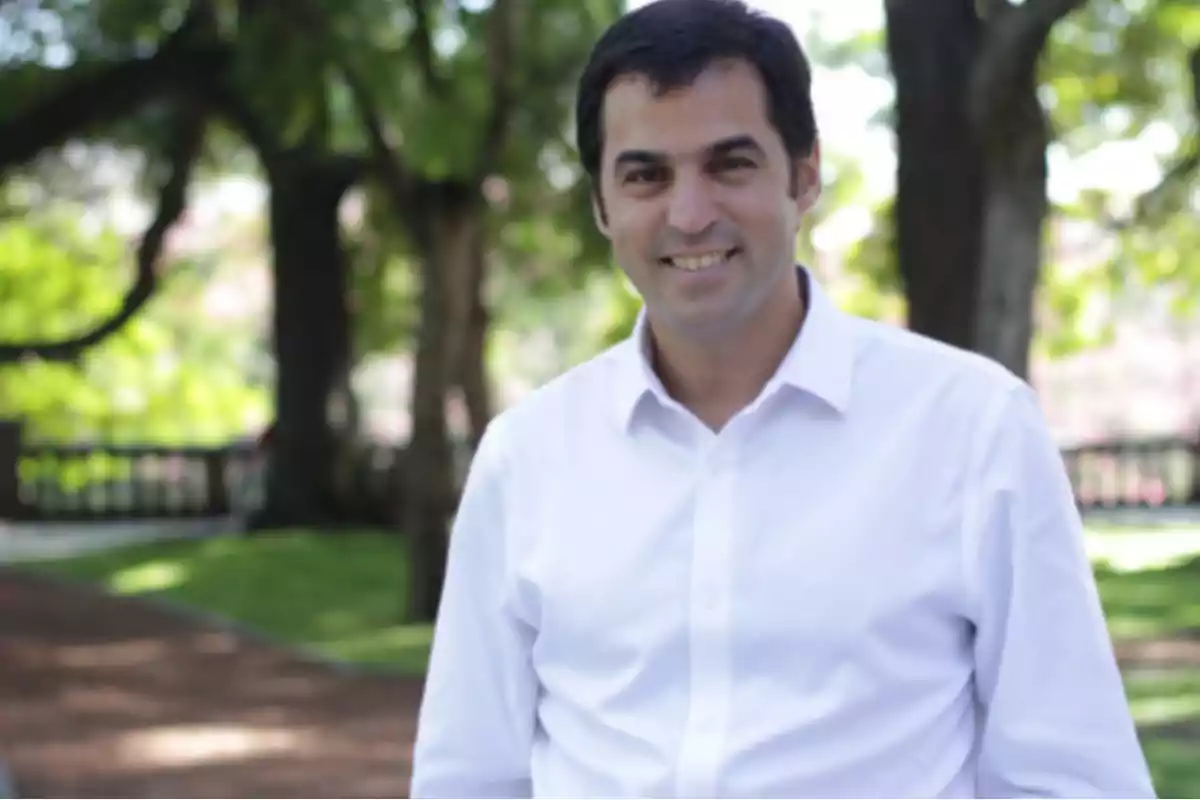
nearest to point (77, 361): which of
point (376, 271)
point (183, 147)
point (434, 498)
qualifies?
point (183, 147)

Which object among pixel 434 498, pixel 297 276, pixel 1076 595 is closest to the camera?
pixel 1076 595

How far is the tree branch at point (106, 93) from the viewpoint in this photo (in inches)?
779

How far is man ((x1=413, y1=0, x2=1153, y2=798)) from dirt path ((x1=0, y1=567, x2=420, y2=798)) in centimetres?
695

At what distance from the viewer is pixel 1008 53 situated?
29.2 ft

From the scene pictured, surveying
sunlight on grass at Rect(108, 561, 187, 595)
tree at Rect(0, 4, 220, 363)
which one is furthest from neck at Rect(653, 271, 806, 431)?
sunlight on grass at Rect(108, 561, 187, 595)

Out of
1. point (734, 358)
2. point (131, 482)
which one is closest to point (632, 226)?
point (734, 358)

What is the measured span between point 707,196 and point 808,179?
0.19 metres

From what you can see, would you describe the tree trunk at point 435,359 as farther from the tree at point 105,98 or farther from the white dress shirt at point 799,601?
the white dress shirt at point 799,601

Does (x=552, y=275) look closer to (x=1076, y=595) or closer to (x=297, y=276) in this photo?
(x=297, y=276)

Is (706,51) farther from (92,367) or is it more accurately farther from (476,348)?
(92,367)

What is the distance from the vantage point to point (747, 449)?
7.87ft

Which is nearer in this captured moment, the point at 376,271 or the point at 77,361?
the point at 77,361

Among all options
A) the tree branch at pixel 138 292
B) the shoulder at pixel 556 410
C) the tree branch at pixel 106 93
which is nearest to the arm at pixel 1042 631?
the shoulder at pixel 556 410

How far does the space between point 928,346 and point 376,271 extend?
78.9ft
